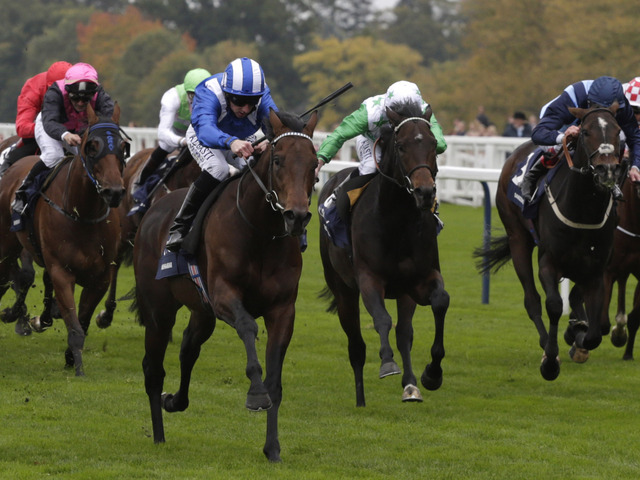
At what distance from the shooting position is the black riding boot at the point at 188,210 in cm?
625

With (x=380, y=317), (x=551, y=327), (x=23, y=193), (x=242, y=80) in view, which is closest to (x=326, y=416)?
(x=380, y=317)

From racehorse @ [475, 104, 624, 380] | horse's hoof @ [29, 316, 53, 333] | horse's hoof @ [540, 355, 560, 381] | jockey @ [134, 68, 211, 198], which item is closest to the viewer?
racehorse @ [475, 104, 624, 380]

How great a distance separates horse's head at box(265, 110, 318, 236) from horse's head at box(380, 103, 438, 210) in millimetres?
820

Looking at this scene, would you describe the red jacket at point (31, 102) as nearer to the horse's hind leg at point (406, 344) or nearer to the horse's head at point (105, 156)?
the horse's head at point (105, 156)

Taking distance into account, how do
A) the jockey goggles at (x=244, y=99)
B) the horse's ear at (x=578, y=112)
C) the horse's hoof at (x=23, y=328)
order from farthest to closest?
the horse's hoof at (x=23, y=328) < the horse's ear at (x=578, y=112) < the jockey goggles at (x=244, y=99)

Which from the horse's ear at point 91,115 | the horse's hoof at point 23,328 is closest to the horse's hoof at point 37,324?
the horse's hoof at point 23,328

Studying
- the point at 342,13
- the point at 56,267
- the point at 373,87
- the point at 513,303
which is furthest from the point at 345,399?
the point at 342,13

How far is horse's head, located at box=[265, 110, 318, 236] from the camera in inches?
215

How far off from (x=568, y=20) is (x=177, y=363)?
136 ft

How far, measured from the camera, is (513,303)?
1209cm

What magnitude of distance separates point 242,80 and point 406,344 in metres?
1.81

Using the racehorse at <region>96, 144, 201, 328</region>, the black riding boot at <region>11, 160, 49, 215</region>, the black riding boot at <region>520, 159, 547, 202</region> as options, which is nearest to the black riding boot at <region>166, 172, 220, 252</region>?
the black riding boot at <region>520, 159, 547, 202</region>

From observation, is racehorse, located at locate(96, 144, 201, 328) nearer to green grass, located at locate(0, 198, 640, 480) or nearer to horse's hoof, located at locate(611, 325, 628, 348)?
green grass, located at locate(0, 198, 640, 480)

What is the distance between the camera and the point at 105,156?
7.69 metres
